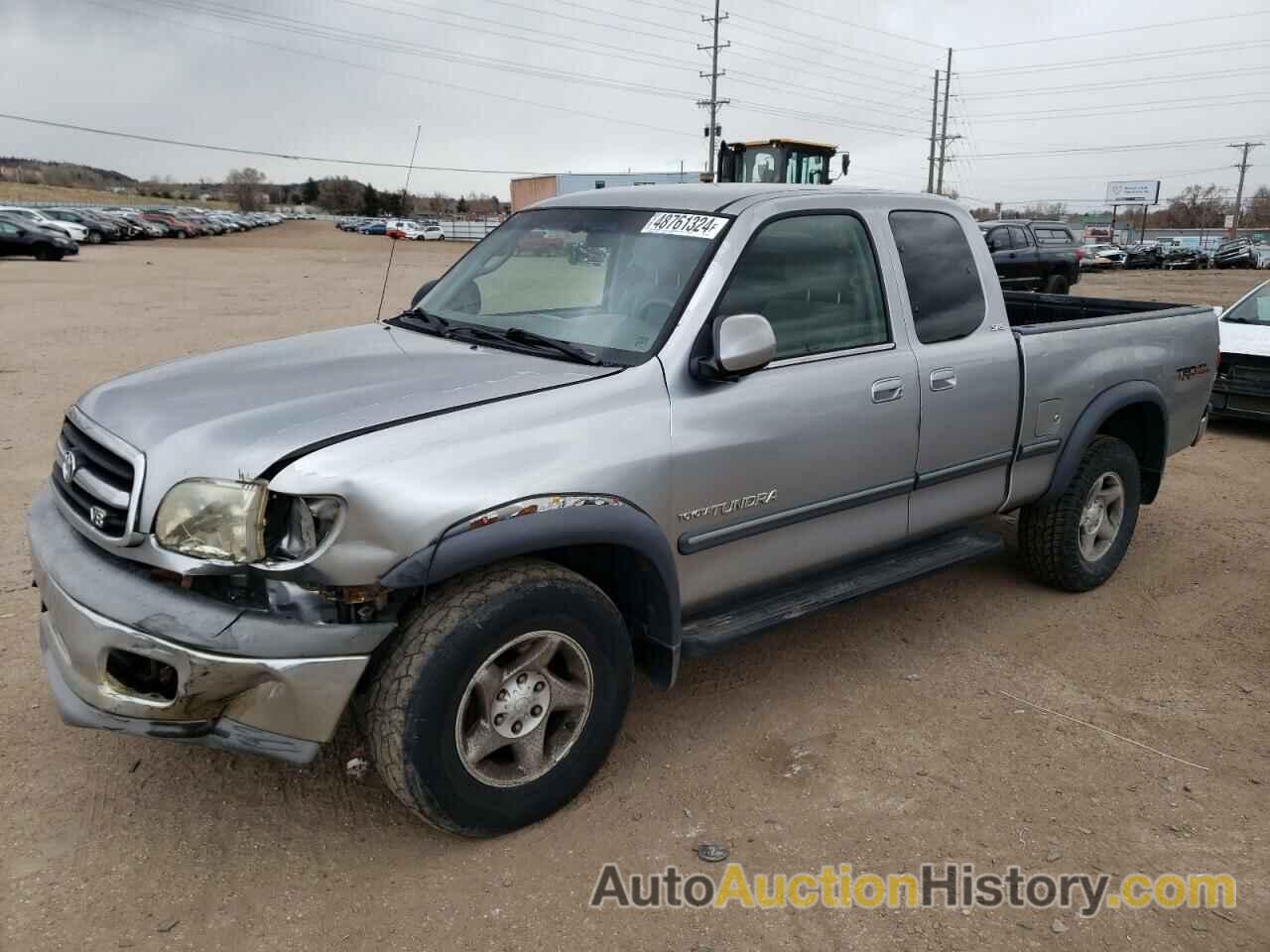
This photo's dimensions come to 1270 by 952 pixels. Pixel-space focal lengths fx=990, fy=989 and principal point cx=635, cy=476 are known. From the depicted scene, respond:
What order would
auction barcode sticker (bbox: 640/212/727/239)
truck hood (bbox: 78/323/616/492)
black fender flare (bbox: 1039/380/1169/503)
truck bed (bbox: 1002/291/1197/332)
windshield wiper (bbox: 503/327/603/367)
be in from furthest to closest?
1. truck bed (bbox: 1002/291/1197/332)
2. black fender flare (bbox: 1039/380/1169/503)
3. auction barcode sticker (bbox: 640/212/727/239)
4. windshield wiper (bbox: 503/327/603/367)
5. truck hood (bbox: 78/323/616/492)

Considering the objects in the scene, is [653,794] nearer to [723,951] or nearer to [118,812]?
[723,951]

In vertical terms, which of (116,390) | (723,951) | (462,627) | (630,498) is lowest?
(723,951)

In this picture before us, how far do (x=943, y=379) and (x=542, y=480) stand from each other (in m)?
1.95

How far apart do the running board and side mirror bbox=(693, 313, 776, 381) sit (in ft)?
2.90

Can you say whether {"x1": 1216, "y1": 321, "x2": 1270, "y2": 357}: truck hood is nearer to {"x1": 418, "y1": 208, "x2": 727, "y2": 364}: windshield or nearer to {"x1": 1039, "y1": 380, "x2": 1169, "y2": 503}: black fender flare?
{"x1": 1039, "y1": 380, "x2": 1169, "y2": 503}: black fender flare

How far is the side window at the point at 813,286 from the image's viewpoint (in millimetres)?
3529

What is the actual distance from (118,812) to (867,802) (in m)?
2.38

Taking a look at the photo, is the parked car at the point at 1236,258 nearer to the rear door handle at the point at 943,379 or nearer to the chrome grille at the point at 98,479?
the rear door handle at the point at 943,379

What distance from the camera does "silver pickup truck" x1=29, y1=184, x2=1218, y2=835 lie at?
2.58 m

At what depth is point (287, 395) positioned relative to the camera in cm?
303

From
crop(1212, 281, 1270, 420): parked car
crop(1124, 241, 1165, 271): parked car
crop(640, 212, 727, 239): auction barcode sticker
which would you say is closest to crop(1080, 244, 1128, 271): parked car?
crop(1124, 241, 1165, 271): parked car

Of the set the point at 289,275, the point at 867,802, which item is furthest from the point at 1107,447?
the point at 289,275

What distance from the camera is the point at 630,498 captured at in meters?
3.01

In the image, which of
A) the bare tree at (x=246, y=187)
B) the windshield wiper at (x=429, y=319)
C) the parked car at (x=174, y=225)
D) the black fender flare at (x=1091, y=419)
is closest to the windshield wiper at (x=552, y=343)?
the windshield wiper at (x=429, y=319)
